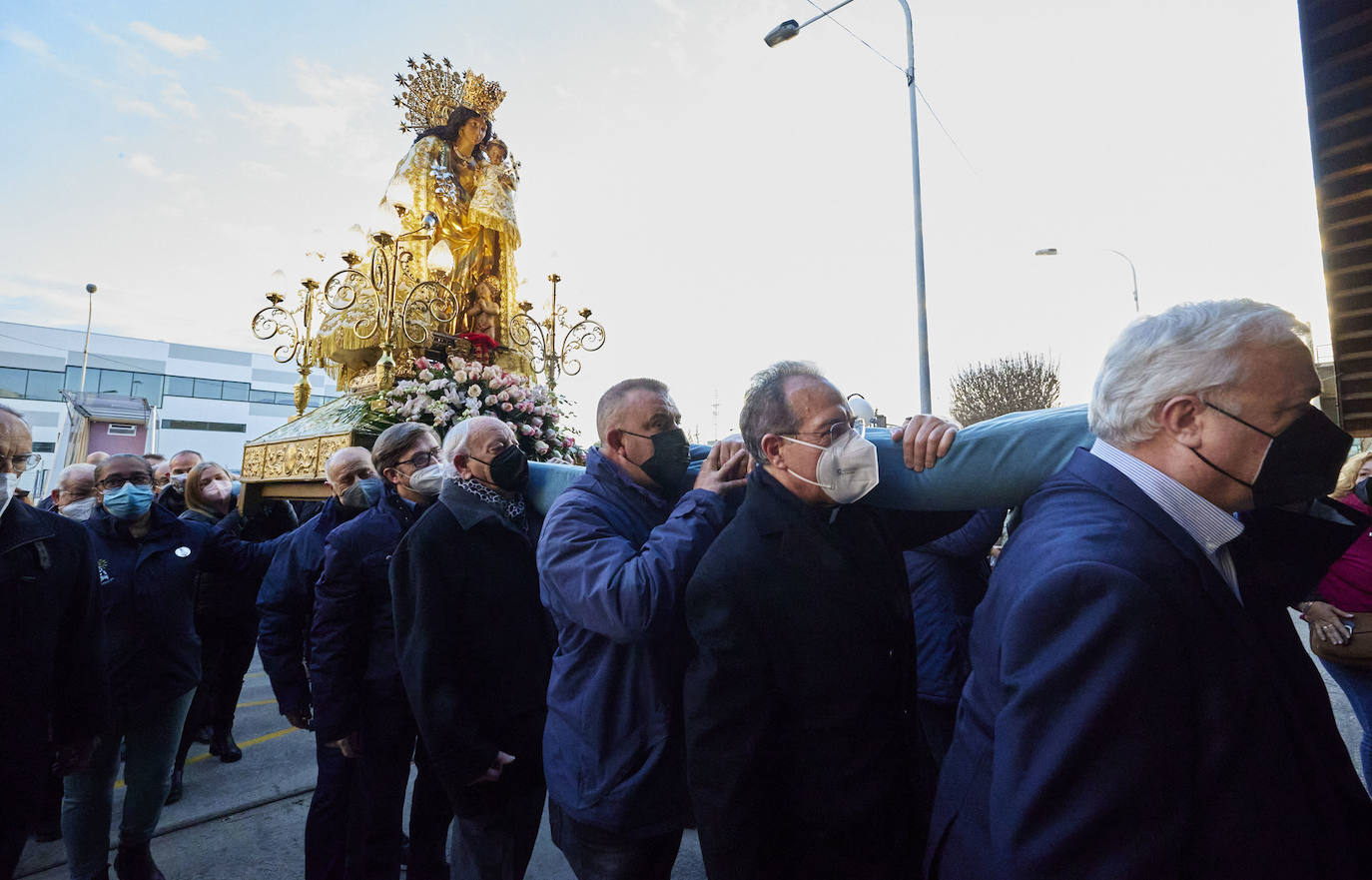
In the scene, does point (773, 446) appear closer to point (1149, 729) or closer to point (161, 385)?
point (1149, 729)

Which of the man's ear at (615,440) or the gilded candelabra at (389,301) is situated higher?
the gilded candelabra at (389,301)

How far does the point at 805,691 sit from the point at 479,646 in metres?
1.31

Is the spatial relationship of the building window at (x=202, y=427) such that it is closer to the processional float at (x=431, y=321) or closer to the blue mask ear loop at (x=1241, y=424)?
the processional float at (x=431, y=321)

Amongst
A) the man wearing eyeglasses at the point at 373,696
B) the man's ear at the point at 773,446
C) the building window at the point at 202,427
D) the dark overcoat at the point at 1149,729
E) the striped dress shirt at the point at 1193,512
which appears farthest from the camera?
the building window at the point at 202,427

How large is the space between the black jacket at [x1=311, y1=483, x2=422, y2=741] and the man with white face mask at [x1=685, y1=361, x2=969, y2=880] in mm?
1836

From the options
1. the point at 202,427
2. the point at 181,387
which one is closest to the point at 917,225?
the point at 202,427

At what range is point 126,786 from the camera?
9.56 ft

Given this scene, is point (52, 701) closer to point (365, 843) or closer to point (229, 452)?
point (365, 843)

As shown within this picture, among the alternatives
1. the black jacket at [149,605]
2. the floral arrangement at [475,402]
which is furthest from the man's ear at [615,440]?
the floral arrangement at [475,402]

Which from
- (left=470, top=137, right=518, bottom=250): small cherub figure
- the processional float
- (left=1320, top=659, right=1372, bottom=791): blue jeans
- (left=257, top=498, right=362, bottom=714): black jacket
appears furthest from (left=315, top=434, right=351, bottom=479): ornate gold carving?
(left=1320, top=659, right=1372, bottom=791): blue jeans

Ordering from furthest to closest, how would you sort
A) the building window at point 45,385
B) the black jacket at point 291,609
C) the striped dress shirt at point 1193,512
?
the building window at point 45,385
the black jacket at point 291,609
the striped dress shirt at point 1193,512

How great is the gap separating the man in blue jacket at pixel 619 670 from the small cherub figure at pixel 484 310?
664cm

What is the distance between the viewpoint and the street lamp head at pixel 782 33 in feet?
28.8

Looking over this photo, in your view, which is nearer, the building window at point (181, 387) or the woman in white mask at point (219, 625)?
the woman in white mask at point (219, 625)
